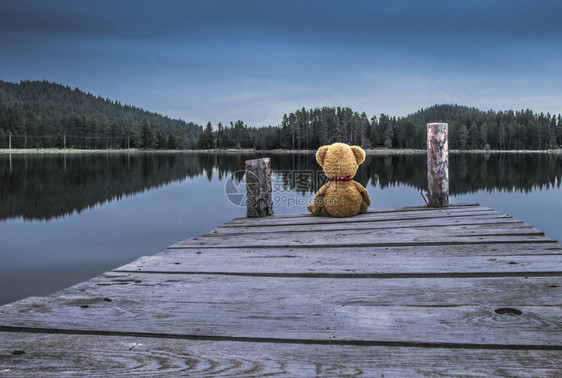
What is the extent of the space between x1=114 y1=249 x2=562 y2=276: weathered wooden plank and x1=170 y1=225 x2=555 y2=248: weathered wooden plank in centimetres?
41

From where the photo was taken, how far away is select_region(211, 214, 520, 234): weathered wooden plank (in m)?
4.89

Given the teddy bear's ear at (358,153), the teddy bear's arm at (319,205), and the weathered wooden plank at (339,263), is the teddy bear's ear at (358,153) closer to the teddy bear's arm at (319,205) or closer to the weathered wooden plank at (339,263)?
the teddy bear's arm at (319,205)

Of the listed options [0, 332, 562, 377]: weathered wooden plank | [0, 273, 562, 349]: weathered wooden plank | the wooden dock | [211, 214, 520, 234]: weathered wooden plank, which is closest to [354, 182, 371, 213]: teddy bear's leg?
[211, 214, 520, 234]: weathered wooden plank

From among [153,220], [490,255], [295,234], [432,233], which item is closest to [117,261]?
[153,220]

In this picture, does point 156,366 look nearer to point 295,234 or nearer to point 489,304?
point 489,304

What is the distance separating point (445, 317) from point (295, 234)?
107 inches

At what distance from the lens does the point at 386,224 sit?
509 cm

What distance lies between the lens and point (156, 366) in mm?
1582

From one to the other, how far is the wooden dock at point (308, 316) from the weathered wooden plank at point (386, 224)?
1.09 metres

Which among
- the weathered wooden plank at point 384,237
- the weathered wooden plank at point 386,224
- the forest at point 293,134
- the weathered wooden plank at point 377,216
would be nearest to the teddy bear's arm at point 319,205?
the weathered wooden plank at point 377,216

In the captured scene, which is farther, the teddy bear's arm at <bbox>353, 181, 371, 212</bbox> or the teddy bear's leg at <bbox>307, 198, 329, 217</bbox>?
the teddy bear's arm at <bbox>353, 181, 371, 212</bbox>

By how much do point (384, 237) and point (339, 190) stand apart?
5.88 feet

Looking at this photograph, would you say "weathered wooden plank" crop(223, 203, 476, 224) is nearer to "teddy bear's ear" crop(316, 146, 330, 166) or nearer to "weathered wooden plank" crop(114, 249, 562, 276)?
"teddy bear's ear" crop(316, 146, 330, 166)

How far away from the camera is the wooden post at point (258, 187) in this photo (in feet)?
19.7
